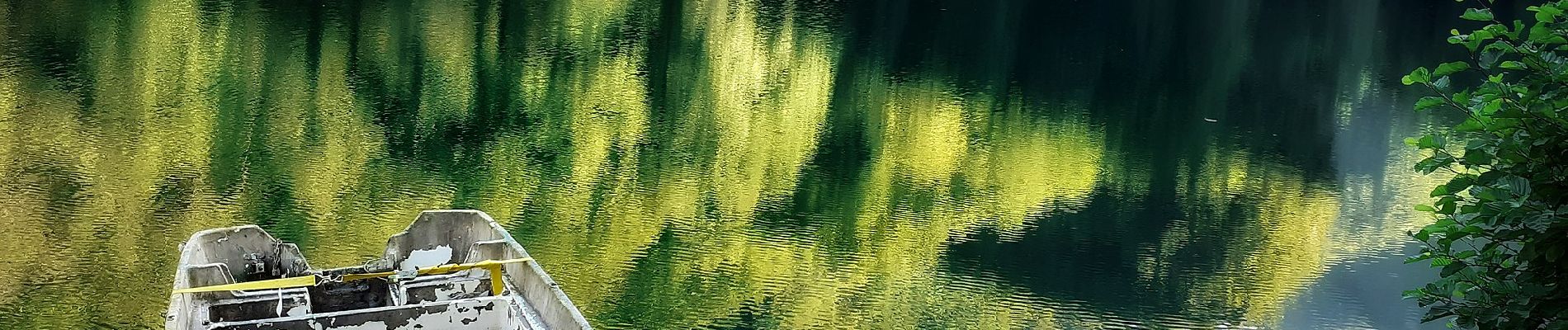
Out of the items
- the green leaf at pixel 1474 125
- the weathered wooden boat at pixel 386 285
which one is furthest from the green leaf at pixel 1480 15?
the weathered wooden boat at pixel 386 285

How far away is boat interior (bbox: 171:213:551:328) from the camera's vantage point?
5.80 m

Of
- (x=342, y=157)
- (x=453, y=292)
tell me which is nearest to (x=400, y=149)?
(x=342, y=157)

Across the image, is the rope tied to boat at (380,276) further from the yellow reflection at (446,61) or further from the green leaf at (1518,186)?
the yellow reflection at (446,61)

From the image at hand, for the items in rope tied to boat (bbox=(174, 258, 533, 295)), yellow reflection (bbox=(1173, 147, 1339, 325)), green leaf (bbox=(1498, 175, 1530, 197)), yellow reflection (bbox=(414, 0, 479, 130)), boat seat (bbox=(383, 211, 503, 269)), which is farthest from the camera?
yellow reflection (bbox=(414, 0, 479, 130))

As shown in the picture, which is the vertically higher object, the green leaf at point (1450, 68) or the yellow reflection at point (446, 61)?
the green leaf at point (1450, 68)

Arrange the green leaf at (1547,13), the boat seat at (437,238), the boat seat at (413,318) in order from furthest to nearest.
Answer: the boat seat at (437,238) < the boat seat at (413,318) < the green leaf at (1547,13)

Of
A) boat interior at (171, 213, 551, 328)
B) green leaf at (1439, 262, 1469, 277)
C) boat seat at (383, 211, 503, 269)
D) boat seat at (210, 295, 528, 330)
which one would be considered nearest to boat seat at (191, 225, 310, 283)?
boat interior at (171, 213, 551, 328)

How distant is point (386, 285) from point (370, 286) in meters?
0.07

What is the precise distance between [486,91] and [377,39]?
3859mm

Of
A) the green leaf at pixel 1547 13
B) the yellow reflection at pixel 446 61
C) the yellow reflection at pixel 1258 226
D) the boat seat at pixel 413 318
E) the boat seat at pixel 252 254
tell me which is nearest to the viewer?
the green leaf at pixel 1547 13

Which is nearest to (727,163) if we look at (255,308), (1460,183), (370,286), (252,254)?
(252,254)

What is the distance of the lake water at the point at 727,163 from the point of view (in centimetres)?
945

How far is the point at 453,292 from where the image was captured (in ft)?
21.2

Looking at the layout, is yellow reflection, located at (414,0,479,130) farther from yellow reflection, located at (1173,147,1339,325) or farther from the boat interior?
yellow reflection, located at (1173,147,1339,325)
